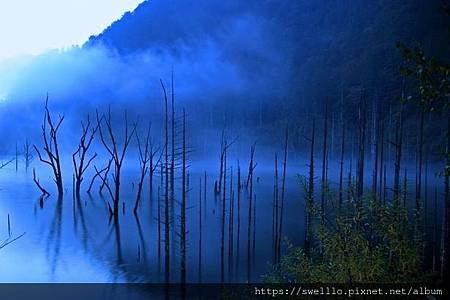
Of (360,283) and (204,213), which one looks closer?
(360,283)

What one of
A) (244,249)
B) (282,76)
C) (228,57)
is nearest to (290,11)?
(228,57)

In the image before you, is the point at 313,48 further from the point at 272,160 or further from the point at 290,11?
the point at 272,160

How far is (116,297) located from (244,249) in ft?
37.9

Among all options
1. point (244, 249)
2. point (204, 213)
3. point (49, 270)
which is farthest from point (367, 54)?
point (49, 270)

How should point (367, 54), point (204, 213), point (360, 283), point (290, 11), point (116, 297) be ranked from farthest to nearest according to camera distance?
point (290, 11) < point (367, 54) < point (204, 213) < point (116, 297) < point (360, 283)

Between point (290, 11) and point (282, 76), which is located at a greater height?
point (290, 11)

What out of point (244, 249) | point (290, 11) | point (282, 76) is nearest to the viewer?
point (244, 249)

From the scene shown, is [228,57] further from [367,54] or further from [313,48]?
[367,54]

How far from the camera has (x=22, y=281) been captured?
76.8ft

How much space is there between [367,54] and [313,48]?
119 ft

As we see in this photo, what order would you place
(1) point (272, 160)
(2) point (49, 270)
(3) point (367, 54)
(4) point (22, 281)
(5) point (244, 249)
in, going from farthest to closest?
(3) point (367, 54), (1) point (272, 160), (5) point (244, 249), (2) point (49, 270), (4) point (22, 281)

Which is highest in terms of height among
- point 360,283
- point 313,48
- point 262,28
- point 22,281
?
point 262,28

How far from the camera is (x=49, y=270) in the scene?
25.2m

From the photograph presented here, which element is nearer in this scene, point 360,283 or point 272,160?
point 360,283
